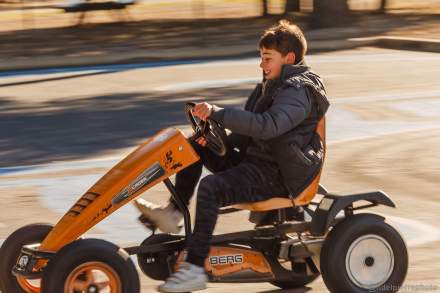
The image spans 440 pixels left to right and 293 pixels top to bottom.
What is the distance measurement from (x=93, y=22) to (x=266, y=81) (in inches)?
736

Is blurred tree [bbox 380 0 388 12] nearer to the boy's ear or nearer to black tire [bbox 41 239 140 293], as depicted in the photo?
the boy's ear

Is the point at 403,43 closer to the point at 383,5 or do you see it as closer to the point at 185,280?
the point at 383,5

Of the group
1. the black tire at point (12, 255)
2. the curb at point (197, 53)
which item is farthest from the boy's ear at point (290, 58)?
the curb at point (197, 53)

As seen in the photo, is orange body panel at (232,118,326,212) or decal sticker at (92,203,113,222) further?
orange body panel at (232,118,326,212)

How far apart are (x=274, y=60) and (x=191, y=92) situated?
8.85m

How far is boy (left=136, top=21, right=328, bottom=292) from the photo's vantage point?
5.43m

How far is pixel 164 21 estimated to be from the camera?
2423 centimetres

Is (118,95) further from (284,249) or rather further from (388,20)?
(388,20)

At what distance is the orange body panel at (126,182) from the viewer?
527cm

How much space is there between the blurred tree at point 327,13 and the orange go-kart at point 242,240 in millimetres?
16176

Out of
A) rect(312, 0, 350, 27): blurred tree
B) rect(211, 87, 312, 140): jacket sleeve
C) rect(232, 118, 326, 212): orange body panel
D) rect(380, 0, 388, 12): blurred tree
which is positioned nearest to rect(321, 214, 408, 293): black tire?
rect(232, 118, 326, 212): orange body panel

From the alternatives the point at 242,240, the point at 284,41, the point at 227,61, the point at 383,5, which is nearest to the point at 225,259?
the point at 242,240

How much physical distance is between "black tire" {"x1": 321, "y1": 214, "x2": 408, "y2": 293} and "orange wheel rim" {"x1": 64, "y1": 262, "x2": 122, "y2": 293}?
3.55 ft

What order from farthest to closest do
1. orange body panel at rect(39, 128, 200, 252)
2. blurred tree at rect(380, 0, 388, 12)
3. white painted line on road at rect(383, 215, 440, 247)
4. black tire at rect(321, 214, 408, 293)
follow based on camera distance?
blurred tree at rect(380, 0, 388, 12)
white painted line on road at rect(383, 215, 440, 247)
black tire at rect(321, 214, 408, 293)
orange body panel at rect(39, 128, 200, 252)
